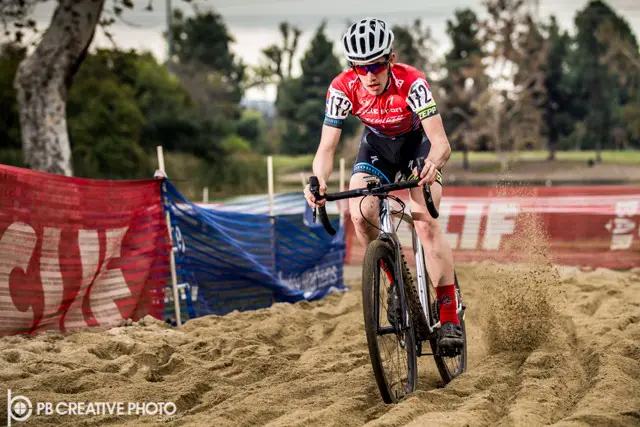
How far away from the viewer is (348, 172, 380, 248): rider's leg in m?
6.13

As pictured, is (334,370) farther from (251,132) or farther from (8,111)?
(251,132)

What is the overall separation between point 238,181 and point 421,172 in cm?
4998

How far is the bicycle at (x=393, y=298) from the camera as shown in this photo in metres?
5.36

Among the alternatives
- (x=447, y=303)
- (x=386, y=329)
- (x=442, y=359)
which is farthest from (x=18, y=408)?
(x=447, y=303)

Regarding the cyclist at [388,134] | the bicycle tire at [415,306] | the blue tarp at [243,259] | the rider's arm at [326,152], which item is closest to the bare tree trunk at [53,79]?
the blue tarp at [243,259]

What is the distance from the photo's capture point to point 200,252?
10.1 metres

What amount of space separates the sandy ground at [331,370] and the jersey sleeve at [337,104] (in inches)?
70.2

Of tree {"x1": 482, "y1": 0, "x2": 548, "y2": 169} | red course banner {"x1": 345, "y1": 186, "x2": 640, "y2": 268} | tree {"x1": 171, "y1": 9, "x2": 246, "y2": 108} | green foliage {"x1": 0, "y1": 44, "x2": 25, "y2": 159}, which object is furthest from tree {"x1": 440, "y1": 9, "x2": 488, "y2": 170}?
red course banner {"x1": 345, "y1": 186, "x2": 640, "y2": 268}

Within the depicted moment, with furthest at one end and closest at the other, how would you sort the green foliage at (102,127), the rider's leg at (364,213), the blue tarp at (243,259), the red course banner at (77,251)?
1. the green foliage at (102,127)
2. the blue tarp at (243,259)
3. the red course banner at (77,251)
4. the rider's leg at (364,213)

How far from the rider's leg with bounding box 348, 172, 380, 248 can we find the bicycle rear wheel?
40 cm

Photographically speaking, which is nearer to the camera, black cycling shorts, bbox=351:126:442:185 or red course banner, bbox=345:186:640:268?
black cycling shorts, bbox=351:126:442:185

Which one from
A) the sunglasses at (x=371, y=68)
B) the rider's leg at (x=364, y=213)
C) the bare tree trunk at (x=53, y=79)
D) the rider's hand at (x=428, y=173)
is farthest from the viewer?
the bare tree trunk at (x=53, y=79)

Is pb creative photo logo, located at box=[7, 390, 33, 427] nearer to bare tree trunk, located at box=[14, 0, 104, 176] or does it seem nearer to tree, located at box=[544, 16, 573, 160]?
bare tree trunk, located at box=[14, 0, 104, 176]

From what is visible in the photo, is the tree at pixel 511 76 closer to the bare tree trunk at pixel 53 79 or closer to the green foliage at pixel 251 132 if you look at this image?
the green foliage at pixel 251 132
